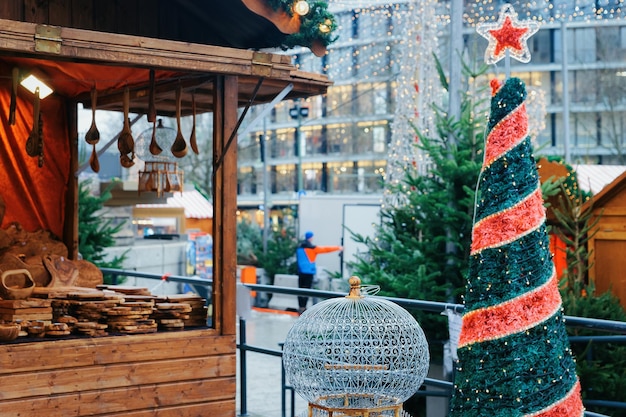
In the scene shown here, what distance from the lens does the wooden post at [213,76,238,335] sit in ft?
20.6

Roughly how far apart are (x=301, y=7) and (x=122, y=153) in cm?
187

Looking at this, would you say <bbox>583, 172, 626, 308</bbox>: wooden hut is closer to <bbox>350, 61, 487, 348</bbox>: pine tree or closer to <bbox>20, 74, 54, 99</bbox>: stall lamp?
<bbox>350, 61, 487, 348</bbox>: pine tree

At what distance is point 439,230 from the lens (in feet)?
33.0

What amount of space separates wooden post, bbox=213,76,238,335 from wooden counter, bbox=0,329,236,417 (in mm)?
201

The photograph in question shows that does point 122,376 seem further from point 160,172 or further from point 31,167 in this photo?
point 160,172

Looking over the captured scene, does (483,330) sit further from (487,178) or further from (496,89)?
(496,89)

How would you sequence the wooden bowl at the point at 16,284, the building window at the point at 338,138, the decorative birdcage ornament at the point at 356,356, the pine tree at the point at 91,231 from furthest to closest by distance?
the building window at the point at 338,138 → the pine tree at the point at 91,231 → the wooden bowl at the point at 16,284 → the decorative birdcage ornament at the point at 356,356

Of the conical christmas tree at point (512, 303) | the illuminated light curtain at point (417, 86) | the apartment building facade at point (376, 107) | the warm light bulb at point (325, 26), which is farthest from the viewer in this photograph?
the apartment building facade at point (376, 107)

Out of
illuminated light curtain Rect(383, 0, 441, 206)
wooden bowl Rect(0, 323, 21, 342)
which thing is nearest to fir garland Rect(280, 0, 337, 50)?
wooden bowl Rect(0, 323, 21, 342)

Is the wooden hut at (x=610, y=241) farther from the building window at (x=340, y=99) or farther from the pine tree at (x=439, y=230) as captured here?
the building window at (x=340, y=99)

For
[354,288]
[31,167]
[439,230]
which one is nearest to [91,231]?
[31,167]

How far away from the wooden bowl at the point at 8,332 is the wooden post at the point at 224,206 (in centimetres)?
141

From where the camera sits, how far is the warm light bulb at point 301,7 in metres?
6.31

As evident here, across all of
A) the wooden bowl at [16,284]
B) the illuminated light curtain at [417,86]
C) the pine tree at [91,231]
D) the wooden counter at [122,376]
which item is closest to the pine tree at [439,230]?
the illuminated light curtain at [417,86]
